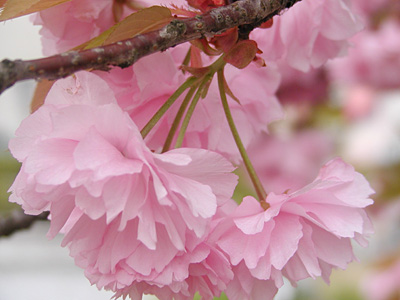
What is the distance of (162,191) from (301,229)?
128 millimetres

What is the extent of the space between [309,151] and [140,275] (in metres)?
1.68

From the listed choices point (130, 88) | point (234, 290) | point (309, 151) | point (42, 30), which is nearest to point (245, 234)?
point (234, 290)

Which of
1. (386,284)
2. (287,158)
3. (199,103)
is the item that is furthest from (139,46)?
(287,158)

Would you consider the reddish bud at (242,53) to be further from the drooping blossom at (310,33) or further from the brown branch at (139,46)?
the drooping blossom at (310,33)

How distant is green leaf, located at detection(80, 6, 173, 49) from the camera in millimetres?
401

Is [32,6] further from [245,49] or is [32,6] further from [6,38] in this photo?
[6,38]

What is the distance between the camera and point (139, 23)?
410 mm

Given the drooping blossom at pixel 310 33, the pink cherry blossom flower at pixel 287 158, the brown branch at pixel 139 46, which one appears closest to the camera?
the brown branch at pixel 139 46

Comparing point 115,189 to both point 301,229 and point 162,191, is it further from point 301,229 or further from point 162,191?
point 301,229

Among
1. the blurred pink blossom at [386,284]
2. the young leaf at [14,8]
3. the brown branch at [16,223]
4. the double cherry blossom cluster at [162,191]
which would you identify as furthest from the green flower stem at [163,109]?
the blurred pink blossom at [386,284]

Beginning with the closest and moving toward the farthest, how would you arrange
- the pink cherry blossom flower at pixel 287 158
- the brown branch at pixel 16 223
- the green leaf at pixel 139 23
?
the green leaf at pixel 139 23
the brown branch at pixel 16 223
the pink cherry blossom flower at pixel 287 158

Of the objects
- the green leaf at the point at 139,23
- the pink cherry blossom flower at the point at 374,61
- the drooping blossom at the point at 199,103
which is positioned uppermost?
the green leaf at the point at 139,23

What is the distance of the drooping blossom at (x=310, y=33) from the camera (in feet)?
1.80

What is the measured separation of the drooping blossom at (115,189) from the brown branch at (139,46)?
0.05m
